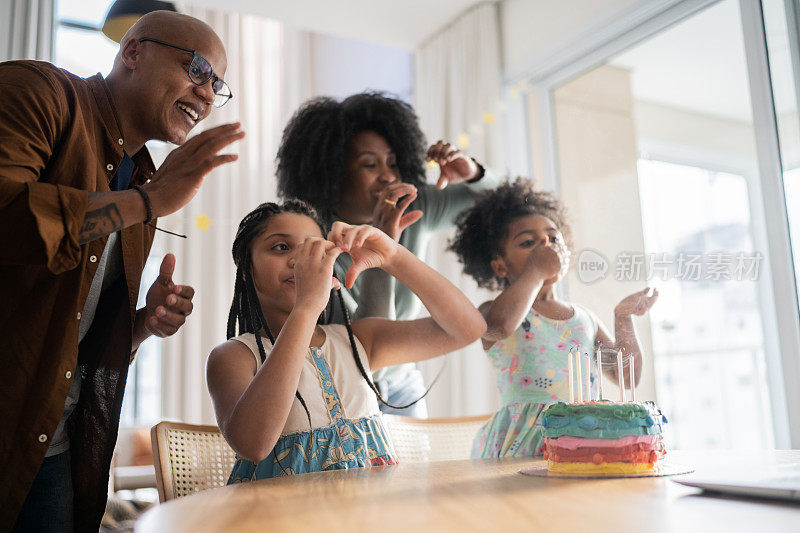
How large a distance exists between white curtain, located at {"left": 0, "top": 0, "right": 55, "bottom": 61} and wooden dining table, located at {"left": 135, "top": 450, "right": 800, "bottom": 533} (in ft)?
8.64

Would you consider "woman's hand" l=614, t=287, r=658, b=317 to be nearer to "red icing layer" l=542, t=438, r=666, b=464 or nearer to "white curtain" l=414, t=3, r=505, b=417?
"red icing layer" l=542, t=438, r=666, b=464

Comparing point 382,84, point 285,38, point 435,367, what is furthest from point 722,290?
point 285,38

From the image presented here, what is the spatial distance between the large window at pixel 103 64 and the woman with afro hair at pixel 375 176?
8.25 ft

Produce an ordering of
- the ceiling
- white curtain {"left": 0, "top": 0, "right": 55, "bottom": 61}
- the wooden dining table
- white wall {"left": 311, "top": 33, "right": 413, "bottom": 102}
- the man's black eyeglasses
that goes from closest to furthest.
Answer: the wooden dining table, the man's black eyeglasses, white curtain {"left": 0, "top": 0, "right": 55, "bottom": 61}, the ceiling, white wall {"left": 311, "top": 33, "right": 413, "bottom": 102}

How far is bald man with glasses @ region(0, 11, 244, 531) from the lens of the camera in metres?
1.02

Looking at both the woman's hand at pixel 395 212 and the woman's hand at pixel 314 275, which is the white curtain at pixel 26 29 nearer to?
the woman's hand at pixel 395 212

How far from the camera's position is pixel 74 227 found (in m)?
1.01

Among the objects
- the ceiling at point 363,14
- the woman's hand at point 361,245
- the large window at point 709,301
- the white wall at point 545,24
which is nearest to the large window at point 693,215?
the large window at point 709,301

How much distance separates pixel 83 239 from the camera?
1035 mm

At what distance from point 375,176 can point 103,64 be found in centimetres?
322

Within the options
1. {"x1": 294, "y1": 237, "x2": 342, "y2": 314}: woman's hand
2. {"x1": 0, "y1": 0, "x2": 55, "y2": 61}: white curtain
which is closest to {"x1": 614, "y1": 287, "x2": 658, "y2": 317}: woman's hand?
{"x1": 294, "y1": 237, "x2": 342, "y2": 314}: woman's hand

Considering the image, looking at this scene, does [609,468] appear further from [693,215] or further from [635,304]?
[693,215]

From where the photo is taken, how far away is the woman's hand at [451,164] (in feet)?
5.83

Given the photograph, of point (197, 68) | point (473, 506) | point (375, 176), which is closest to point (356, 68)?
point (375, 176)
